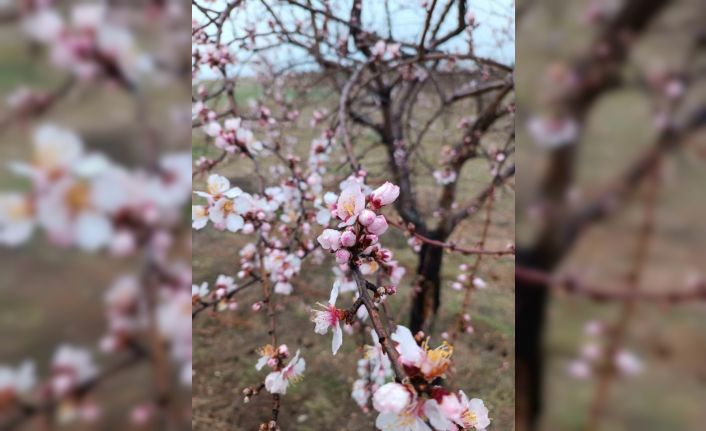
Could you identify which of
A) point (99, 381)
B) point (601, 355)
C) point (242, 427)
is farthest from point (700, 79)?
point (242, 427)

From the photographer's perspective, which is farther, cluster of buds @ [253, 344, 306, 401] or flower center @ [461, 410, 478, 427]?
cluster of buds @ [253, 344, 306, 401]

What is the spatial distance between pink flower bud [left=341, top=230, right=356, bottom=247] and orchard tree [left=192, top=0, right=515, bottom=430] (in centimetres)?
38

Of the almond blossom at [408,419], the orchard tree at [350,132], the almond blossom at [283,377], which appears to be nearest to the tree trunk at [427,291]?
the orchard tree at [350,132]

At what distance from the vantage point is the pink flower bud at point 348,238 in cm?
50

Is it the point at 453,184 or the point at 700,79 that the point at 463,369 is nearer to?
the point at 453,184

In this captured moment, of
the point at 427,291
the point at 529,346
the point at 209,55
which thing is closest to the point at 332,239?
the point at 529,346

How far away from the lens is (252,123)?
1.27 meters

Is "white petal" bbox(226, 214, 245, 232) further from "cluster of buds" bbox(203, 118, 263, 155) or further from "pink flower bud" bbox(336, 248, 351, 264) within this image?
"pink flower bud" bbox(336, 248, 351, 264)

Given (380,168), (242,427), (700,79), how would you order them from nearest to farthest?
(700,79) < (242,427) < (380,168)

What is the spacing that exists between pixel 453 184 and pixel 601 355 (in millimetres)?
954

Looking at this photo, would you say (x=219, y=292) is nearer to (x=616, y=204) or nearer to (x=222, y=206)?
(x=222, y=206)

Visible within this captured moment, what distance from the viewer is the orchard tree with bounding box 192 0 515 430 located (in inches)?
43.5

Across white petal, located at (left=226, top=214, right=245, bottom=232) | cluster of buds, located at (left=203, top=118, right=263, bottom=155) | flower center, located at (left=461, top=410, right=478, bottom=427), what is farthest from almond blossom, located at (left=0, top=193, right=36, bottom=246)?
cluster of buds, located at (left=203, top=118, right=263, bottom=155)

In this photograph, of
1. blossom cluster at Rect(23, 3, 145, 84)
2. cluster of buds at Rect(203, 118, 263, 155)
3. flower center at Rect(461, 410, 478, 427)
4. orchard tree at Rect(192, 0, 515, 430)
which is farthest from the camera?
orchard tree at Rect(192, 0, 515, 430)
